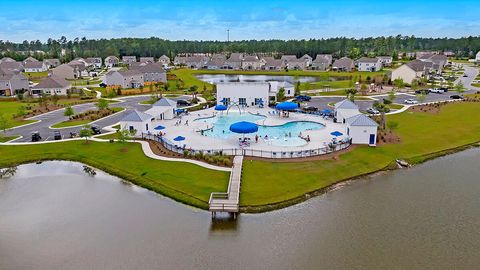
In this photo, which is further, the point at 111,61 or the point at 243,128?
the point at 111,61

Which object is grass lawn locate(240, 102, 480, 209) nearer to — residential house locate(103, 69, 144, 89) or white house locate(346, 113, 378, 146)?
white house locate(346, 113, 378, 146)

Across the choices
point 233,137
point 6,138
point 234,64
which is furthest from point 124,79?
point 234,64

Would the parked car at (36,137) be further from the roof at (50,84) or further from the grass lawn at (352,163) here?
the roof at (50,84)

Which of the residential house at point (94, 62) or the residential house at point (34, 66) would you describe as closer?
the residential house at point (34, 66)

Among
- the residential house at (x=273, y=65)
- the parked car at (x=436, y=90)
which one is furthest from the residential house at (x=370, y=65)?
the parked car at (x=436, y=90)

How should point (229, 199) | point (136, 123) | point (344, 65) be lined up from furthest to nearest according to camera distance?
point (344, 65)
point (136, 123)
point (229, 199)

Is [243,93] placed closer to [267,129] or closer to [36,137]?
[267,129]
